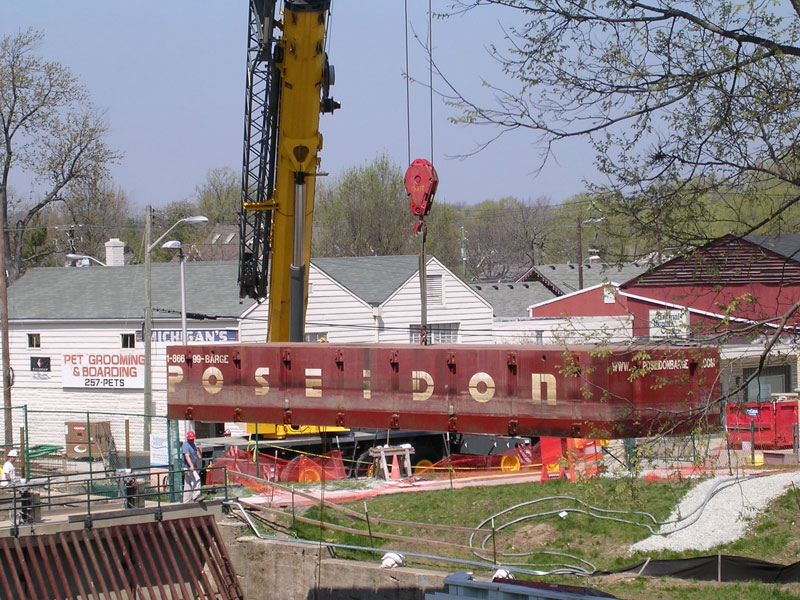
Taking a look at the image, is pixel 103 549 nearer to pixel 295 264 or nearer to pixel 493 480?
pixel 295 264

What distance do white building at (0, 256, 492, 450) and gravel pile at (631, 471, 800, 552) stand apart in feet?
56.3

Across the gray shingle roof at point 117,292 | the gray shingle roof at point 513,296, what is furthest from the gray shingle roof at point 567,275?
the gray shingle roof at point 117,292

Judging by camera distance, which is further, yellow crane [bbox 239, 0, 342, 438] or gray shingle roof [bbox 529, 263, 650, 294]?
gray shingle roof [bbox 529, 263, 650, 294]

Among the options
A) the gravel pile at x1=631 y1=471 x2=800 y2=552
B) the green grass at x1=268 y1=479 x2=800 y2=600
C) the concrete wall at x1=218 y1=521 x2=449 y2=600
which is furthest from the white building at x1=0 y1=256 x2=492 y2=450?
the gravel pile at x1=631 y1=471 x2=800 y2=552

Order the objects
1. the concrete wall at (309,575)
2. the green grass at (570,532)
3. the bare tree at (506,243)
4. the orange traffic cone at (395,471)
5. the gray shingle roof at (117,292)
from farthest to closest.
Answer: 1. the bare tree at (506,243)
2. the gray shingle roof at (117,292)
3. the orange traffic cone at (395,471)
4. the concrete wall at (309,575)
5. the green grass at (570,532)

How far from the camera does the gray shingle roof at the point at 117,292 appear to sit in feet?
121

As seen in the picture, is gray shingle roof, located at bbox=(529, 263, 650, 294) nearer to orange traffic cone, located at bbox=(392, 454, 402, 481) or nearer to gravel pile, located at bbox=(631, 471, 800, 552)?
orange traffic cone, located at bbox=(392, 454, 402, 481)

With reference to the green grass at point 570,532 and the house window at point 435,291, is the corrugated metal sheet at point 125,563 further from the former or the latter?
the house window at point 435,291

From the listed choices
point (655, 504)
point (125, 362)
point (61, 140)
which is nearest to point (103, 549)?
point (655, 504)

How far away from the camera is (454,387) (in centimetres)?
1312

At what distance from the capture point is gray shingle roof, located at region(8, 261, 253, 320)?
3681 cm

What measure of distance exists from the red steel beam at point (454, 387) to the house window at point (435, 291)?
2393 cm

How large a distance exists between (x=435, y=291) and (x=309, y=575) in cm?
1957

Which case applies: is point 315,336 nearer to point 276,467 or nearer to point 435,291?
point 435,291
